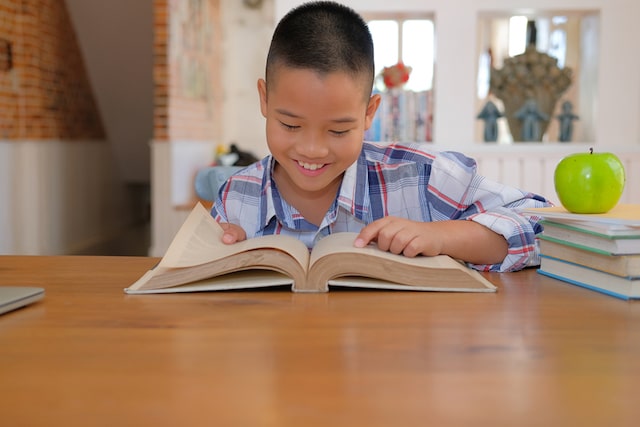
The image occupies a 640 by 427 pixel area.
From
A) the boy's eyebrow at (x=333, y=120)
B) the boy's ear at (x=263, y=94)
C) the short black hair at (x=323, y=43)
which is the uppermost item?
the short black hair at (x=323, y=43)

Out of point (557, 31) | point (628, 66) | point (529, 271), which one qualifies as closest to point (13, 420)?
point (529, 271)

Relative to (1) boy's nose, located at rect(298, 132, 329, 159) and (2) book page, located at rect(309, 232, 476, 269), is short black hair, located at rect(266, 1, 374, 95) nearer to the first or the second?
(1) boy's nose, located at rect(298, 132, 329, 159)

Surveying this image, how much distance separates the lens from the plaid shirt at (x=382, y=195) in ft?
4.64

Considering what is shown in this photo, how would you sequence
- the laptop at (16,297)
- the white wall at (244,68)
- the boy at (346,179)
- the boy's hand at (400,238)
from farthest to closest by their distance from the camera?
1. the white wall at (244,68)
2. the boy at (346,179)
3. the boy's hand at (400,238)
4. the laptop at (16,297)

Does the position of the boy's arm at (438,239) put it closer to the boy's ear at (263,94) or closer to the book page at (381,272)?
the book page at (381,272)

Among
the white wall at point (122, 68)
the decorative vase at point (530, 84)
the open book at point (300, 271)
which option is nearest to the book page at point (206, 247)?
the open book at point (300, 271)

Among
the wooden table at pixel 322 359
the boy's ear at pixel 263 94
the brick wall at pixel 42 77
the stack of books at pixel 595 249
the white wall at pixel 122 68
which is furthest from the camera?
the white wall at pixel 122 68

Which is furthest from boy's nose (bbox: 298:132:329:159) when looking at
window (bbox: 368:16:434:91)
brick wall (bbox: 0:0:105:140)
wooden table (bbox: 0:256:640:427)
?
window (bbox: 368:16:434:91)

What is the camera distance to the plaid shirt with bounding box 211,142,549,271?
141cm

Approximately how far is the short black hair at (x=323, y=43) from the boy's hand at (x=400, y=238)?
0.98ft

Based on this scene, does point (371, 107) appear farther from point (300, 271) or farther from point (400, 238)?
point (300, 271)

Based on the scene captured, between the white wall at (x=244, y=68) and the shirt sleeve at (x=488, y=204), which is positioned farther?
the white wall at (x=244, y=68)

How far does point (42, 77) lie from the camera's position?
4.72 meters

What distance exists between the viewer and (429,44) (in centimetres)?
536
